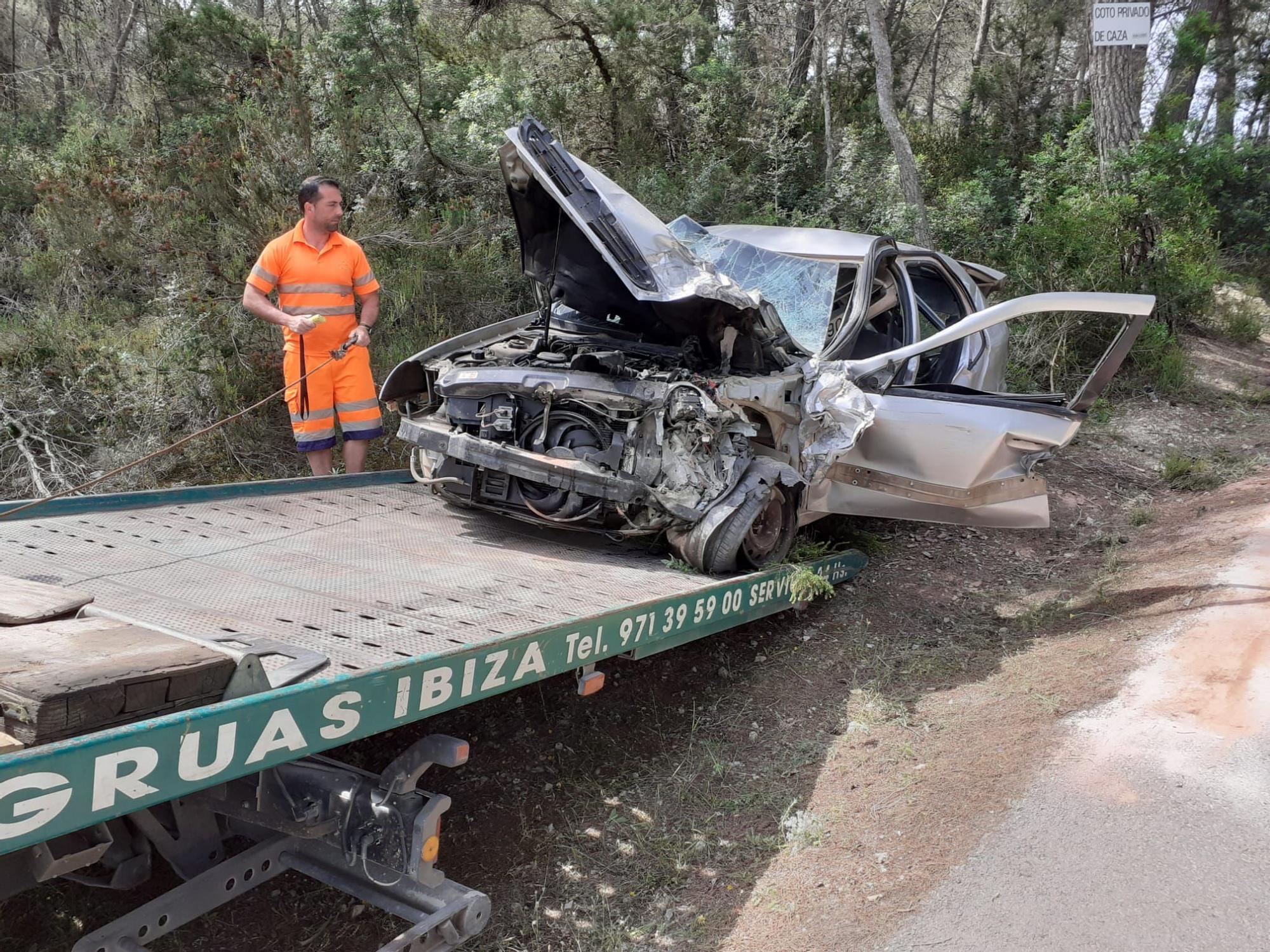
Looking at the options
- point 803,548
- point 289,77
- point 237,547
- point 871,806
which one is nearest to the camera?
point 871,806

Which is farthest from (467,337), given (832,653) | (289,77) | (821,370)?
(289,77)

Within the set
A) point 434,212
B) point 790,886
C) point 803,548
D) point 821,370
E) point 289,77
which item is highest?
point 289,77

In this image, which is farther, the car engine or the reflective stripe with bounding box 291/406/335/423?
the reflective stripe with bounding box 291/406/335/423

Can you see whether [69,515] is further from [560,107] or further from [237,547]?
[560,107]

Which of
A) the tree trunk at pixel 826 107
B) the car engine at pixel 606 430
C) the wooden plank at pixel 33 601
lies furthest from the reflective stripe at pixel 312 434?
the tree trunk at pixel 826 107

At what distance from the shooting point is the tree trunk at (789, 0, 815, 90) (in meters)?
13.0

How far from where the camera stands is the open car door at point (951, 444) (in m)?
4.57

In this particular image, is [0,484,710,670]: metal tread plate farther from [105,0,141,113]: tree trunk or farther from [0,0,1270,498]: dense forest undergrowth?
[105,0,141,113]: tree trunk

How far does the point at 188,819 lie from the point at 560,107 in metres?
9.08

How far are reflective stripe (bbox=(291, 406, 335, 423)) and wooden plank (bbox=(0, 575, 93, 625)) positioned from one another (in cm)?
256

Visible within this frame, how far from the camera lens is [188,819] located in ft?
8.40

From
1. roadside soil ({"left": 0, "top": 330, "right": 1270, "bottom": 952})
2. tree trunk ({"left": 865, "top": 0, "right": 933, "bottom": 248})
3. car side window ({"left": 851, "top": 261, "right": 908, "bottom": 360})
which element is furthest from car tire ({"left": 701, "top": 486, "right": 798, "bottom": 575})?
tree trunk ({"left": 865, "top": 0, "right": 933, "bottom": 248})

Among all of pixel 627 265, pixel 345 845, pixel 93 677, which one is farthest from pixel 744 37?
pixel 93 677

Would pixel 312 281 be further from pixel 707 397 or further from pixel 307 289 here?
pixel 707 397
